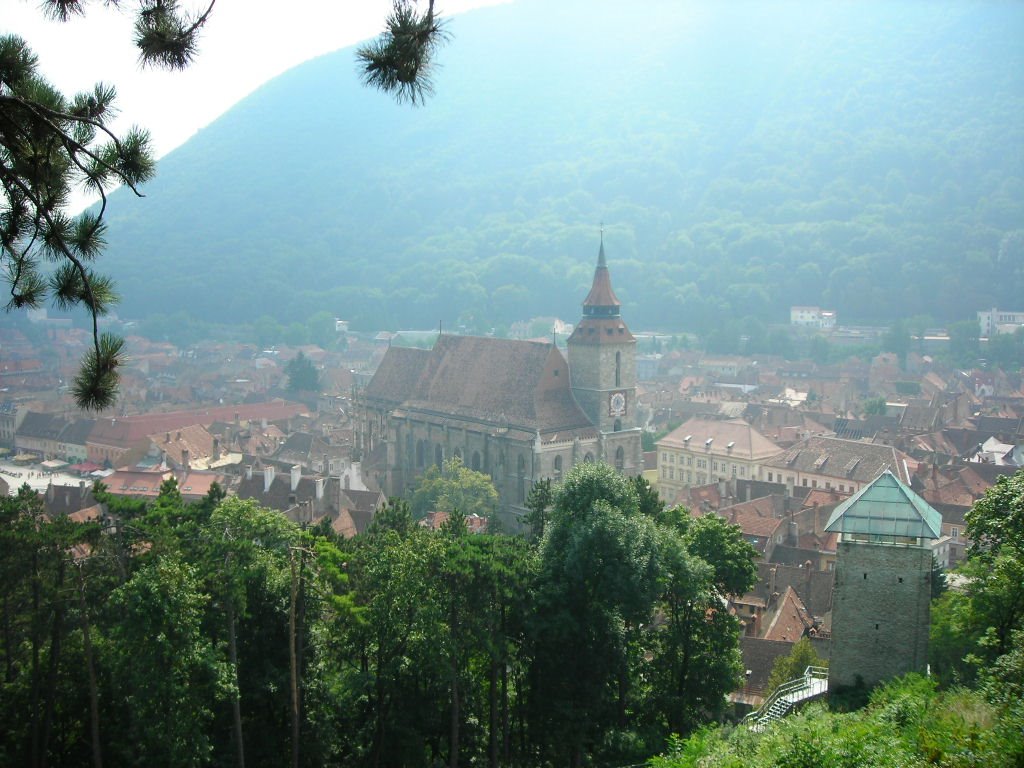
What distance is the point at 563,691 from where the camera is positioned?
896 inches

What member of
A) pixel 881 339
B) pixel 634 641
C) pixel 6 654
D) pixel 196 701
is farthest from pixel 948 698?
pixel 881 339

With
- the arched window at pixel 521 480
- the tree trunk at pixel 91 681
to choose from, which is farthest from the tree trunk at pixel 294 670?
the arched window at pixel 521 480

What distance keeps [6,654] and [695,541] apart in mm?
15040

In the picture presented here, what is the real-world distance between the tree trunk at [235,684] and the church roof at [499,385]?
3566 centimetres

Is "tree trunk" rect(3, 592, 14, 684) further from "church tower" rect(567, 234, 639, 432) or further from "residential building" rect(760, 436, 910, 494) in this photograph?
"residential building" rect(760, 436, 910, 494)

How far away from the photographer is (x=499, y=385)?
60656mm

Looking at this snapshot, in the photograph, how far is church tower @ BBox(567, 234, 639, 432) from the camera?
58250mm

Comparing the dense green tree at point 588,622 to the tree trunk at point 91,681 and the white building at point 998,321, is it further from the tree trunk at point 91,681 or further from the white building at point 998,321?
the white building at point 998,321

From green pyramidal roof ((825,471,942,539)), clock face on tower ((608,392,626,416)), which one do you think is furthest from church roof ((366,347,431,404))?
green pyramidal roof ((825,471,942,539))

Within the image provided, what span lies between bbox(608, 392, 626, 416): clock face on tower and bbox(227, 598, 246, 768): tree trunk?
38.6 metres

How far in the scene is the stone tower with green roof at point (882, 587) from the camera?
74.6ft

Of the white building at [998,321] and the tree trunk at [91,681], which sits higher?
the white building at [998,321]

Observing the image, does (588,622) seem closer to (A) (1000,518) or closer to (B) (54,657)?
(A) (1000,518)

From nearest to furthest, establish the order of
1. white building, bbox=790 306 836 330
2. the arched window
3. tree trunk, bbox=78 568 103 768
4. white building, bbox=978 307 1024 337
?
1. tree trunk, bbox=78 568 103 768
2. the arched window
3. white building, bbox=978 307 1024 337
4. white building, bbox=790 306 836 330
